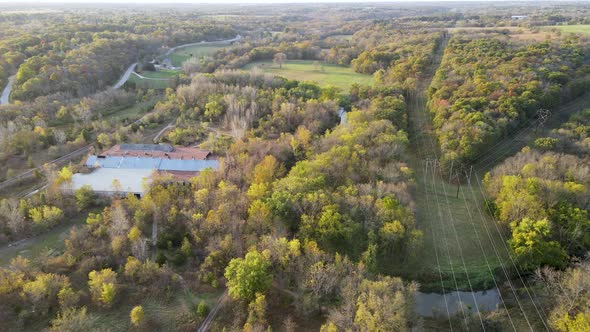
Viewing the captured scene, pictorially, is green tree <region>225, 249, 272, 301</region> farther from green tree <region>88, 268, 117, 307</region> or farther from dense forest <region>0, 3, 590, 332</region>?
green tree <region>88, 268, 117, 307</region>

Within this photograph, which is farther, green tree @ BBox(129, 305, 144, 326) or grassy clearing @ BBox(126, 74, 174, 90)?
grassy clearing @ BBox(126, 74, 174, 90)

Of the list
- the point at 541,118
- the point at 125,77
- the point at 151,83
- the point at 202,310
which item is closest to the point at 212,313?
the point at 202,310

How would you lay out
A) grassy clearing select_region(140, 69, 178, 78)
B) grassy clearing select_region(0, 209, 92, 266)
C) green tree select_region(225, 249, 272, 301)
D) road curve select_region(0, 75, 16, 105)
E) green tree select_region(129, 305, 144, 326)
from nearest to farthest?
green tree select_region(129, 305, 144, 326), green tree select_region(225, 249, 272, 301), grassy clearing select_region(0, 209, 92, 266), road curve select_region(0, 75, 16, 105), grassy clearing select_region(140, 69, 178, 78)

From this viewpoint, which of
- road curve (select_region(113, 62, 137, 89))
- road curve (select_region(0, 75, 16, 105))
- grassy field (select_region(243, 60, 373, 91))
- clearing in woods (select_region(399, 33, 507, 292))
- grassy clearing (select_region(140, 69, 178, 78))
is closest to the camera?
clearing in woods (select_region(399, 33, 507, 292))

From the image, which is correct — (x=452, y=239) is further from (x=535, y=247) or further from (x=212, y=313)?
(x=212, y=313)

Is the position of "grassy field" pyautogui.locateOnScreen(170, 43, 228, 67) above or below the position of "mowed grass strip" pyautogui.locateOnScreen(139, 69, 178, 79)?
above

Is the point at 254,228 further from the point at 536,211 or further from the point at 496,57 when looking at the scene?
the point at 496,57

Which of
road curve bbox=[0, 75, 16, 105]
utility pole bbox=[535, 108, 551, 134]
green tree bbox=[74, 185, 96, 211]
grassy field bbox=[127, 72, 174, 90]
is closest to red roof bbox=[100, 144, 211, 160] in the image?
green tree bbox=[74, 185, 96, 211]
